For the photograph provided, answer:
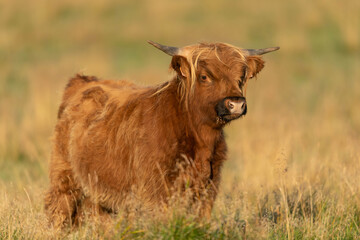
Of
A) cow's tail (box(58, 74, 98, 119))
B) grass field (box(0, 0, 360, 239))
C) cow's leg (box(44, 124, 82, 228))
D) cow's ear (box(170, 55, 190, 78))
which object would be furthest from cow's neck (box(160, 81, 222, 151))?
cow's tail (box(58, 74, 98, 119))

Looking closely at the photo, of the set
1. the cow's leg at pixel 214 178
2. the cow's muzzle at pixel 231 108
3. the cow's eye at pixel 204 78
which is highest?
the cow's eye at pixel 204 78

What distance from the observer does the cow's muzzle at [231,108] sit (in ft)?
16.7

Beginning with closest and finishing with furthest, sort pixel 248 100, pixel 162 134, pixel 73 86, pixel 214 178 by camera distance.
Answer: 1. pixel 162 134
2. pixel 214 178
3. pixel 73 86
4. pixel 248 100

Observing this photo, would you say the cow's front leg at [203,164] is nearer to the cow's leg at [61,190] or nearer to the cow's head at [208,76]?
the cow's head at [208,76]

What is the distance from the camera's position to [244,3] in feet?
76.1

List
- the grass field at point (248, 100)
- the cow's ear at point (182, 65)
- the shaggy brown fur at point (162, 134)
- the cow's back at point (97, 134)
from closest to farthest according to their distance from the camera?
the shaggy brown fur at point (162, 134) < the cow's ear at point (182, 65) < the grass field at point (248, 100) < the cow's back at point (97, 134)

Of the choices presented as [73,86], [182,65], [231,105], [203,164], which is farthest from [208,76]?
[73,86]

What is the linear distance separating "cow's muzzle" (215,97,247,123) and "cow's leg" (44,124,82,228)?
1662 mm

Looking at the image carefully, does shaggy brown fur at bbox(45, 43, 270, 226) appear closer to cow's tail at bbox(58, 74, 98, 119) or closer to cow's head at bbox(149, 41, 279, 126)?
cow's head at bbox(149, 41, 279, 126)

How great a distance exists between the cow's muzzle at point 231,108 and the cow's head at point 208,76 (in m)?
0.01

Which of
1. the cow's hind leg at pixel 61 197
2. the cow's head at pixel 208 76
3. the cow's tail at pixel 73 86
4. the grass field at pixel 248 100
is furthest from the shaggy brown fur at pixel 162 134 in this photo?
the cow's tail at pixel 73 86

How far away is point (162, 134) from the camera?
211 inches

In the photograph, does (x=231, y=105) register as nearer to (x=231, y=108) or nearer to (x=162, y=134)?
(x=231, y=108)

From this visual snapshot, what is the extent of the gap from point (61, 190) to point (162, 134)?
53.5 inches
